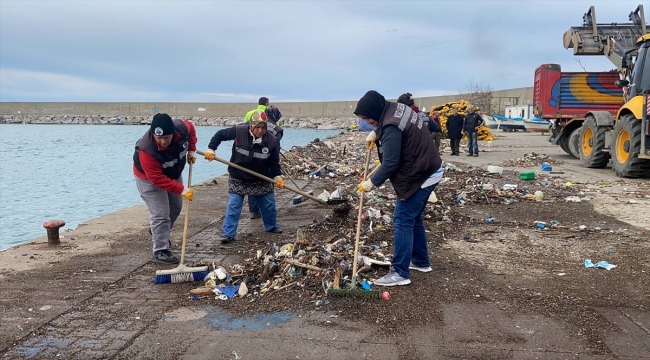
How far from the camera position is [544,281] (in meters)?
4.69

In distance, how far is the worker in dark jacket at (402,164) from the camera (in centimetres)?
429

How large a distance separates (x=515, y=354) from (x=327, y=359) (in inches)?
47.5

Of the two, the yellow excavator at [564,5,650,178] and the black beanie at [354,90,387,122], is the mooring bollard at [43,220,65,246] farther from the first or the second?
the yellow excavator at [564,5,650,178]


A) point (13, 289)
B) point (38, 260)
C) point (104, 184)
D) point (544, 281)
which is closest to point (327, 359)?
point (544, 281)

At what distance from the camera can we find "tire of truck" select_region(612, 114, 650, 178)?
1038cm

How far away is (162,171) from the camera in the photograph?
520cm

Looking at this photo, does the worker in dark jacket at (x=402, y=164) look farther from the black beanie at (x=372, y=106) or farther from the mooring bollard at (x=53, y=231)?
the mooring bollard at (x=53, y=231)

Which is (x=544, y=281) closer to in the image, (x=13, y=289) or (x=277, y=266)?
(x=277, y=266)

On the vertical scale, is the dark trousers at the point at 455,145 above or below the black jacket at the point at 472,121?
below

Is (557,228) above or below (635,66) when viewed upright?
below

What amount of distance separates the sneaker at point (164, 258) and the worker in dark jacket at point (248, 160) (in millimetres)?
857

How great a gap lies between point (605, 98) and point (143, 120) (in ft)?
197

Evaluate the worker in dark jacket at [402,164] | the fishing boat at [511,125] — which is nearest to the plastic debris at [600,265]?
the worker in dark jacket at [402,164]

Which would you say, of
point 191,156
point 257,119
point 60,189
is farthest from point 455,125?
point 191,156
